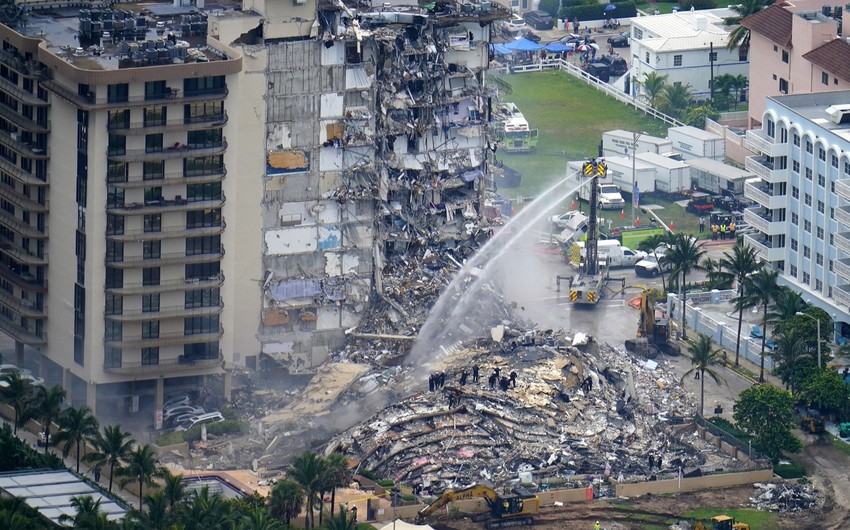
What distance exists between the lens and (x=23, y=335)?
610 ft

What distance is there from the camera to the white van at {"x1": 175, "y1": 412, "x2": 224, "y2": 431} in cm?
18188

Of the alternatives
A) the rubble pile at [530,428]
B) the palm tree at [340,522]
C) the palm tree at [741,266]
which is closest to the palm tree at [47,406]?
the rubble pile at [530,428]

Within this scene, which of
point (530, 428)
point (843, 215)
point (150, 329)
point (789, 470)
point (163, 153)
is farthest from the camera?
point (843, 215)

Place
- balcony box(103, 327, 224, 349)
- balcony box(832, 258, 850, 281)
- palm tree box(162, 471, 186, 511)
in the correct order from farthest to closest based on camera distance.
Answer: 1. balcony box(832, 258, 850, 281)
2. balcony box(103, 327, 224, 349)
3. palm tree box(162, 471, 186, 511)

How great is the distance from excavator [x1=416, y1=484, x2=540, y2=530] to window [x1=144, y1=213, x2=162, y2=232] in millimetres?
24353

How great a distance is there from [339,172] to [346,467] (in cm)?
2714

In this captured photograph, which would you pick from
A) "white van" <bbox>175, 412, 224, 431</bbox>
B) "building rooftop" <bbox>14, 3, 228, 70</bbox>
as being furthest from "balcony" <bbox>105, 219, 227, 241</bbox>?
"white van" <bbox>175, 412, 224, 431</bbox>

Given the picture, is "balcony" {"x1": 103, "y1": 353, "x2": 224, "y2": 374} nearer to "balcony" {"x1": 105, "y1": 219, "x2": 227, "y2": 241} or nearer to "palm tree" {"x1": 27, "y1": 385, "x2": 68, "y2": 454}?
"palm tree" {"x1": 27, "y1": 385, "x2": 68, "y2": 454}

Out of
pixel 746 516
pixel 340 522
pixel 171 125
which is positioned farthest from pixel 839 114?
pixel 340 522

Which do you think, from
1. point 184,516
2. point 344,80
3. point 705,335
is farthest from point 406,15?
point 184,516

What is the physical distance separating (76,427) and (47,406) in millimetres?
3661

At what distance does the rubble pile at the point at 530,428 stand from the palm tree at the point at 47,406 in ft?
53.6

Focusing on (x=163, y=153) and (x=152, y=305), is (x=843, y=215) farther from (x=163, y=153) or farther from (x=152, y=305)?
(x=152, y=305)

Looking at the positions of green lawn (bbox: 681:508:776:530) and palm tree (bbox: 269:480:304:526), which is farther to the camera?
green lawn (bbox: 681:508:776:530)
